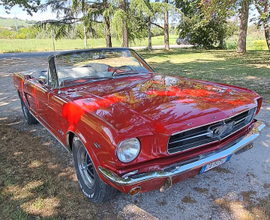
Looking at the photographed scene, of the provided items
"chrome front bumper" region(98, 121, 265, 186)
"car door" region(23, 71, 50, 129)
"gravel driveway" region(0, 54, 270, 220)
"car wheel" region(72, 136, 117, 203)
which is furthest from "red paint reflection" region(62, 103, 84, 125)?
"gravel driveway" region(0, 54, 270, 220)

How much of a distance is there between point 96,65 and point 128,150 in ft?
6.19

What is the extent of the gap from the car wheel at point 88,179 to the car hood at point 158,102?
1.61 ft

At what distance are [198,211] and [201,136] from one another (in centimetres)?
72

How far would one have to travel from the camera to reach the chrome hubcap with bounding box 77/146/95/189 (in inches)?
90.3

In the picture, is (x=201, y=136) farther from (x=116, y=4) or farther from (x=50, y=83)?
(x=116, y=4)

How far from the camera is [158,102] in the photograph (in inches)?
85.1

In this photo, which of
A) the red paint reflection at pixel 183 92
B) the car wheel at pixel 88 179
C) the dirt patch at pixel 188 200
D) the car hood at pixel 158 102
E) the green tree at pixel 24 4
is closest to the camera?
the car hood at pixel 158 102

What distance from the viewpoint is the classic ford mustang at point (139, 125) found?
1732mm

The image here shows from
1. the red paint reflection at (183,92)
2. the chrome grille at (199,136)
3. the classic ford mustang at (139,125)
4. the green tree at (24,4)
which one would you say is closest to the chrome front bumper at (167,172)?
the classic ford mustang at (139,125)

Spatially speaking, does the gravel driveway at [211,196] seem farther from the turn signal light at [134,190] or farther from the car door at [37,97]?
the car door at [37,97]

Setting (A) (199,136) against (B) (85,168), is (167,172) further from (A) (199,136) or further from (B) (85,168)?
(B) (85,168)

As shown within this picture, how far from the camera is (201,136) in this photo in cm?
201

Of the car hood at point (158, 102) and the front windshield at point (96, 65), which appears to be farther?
the front windshield at point (96, 65)

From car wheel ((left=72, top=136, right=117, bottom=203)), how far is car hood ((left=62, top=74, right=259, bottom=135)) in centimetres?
49
